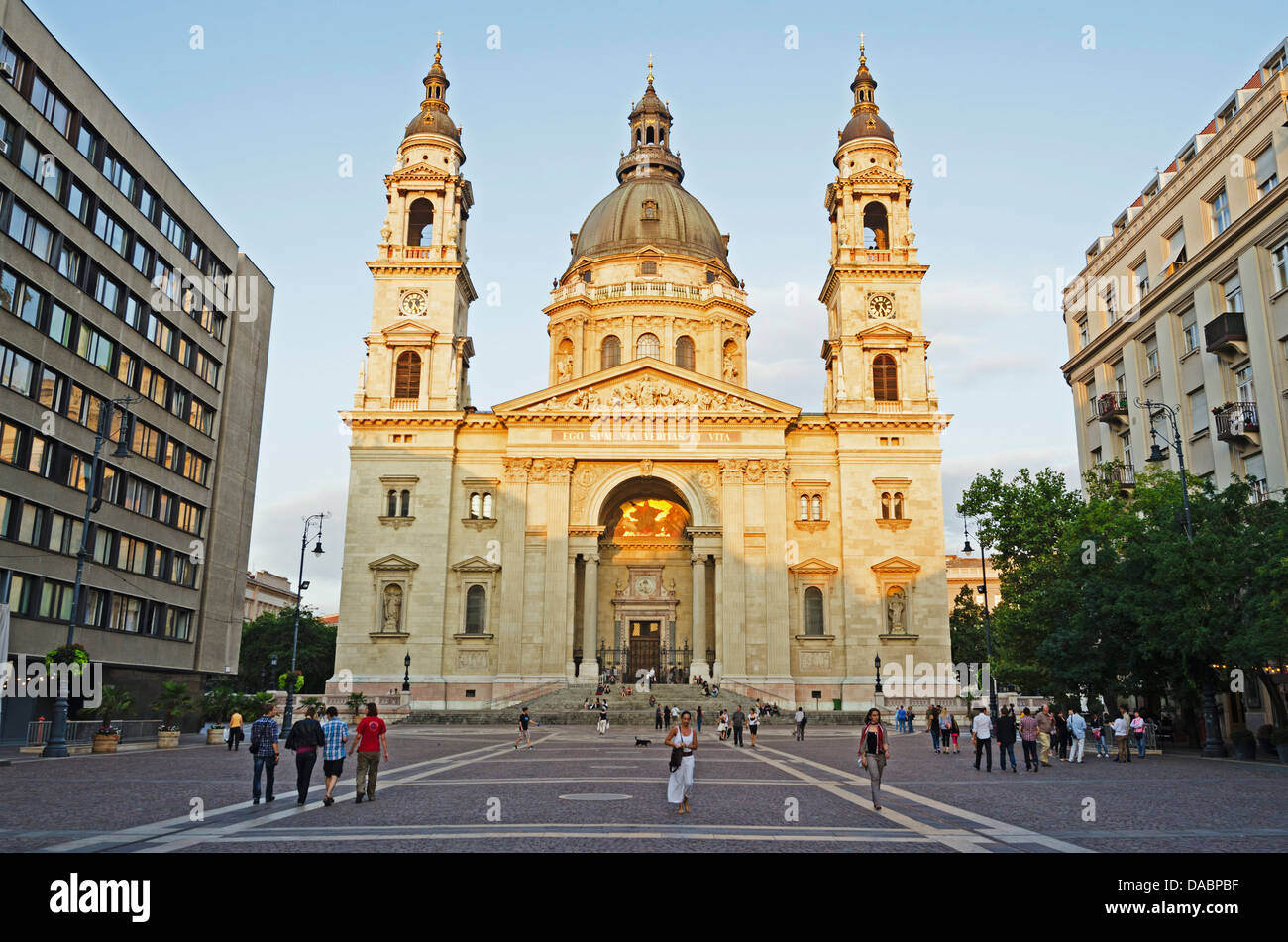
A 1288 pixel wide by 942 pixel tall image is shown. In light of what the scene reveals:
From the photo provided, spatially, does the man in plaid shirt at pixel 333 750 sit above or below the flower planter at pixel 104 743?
above

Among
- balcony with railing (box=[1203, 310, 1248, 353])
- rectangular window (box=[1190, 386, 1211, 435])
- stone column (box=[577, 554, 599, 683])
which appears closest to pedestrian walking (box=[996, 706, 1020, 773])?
balcony with railing (box=[1203, 310, 1248, 353])

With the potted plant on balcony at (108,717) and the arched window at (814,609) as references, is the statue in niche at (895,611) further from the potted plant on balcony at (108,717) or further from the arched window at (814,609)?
the potted plant on balcony at (108,717)

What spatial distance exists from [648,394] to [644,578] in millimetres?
11673

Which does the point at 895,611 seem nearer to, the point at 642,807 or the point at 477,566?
the point at 477,566

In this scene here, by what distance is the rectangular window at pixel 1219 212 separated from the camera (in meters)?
36.4

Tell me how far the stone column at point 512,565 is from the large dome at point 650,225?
22.9 m

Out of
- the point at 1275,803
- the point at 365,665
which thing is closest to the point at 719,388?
the point at 365,665

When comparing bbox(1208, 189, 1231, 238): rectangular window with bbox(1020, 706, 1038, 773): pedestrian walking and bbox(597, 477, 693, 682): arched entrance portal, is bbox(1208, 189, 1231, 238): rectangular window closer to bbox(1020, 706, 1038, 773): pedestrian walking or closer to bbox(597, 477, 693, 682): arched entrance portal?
bbox(1020, 706, 1038, 773): pedestrian walking

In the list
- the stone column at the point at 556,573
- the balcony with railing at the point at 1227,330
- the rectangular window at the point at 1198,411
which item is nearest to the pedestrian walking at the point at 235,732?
the stone column at the point at 556,573

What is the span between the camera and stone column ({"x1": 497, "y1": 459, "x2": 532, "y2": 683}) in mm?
53719

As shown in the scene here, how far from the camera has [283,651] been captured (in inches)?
3669

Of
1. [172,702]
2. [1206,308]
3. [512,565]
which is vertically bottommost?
[172,702]

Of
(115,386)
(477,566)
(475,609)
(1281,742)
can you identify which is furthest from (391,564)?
(1281,742)
